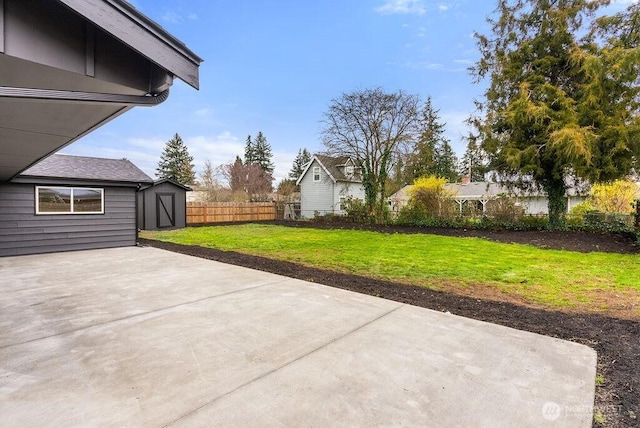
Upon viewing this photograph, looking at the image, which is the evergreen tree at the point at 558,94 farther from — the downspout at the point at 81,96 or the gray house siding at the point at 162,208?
the gray house siding at the point at 162,208

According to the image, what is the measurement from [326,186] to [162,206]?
428 inches

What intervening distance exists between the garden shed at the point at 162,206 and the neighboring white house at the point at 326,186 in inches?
338

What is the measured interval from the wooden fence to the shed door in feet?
7.17

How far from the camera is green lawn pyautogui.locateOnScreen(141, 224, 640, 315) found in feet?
15.9

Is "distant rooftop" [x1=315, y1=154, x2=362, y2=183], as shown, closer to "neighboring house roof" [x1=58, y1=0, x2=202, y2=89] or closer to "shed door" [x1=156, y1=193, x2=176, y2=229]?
"shed door" [x1=156, y1=193, x2=176, y2=229]

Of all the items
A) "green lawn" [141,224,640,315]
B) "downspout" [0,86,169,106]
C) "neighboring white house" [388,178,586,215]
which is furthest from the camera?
"neighboring white house" [388,178,586,215]

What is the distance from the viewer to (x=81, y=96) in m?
1.91

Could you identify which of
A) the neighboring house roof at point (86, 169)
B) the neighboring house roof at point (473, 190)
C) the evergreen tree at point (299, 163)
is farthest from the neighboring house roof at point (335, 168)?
the evergreen tree at point (299, 163)

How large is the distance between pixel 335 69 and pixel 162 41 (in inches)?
590

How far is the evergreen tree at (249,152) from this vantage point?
138 feet

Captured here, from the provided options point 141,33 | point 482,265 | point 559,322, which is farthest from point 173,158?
point 559,322

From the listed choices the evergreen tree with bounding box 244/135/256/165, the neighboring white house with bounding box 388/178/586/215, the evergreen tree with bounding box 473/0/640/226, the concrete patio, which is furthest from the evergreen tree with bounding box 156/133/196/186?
the concrete patio

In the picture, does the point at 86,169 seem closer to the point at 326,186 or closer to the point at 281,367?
the point at 281,367

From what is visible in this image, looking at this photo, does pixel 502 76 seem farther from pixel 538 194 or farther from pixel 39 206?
pixel 39 206
